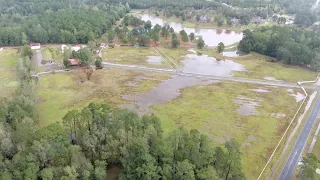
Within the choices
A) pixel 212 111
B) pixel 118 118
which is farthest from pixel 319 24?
pixel 118 118

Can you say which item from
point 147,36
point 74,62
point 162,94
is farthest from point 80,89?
point 147,36

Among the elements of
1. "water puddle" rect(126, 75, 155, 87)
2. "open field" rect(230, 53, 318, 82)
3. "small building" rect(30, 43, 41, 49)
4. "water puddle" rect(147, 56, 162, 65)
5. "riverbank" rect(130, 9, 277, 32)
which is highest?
"riverbank" rect(130, 9, 277, 32)

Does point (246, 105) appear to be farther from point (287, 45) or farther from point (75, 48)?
point (75, 48)

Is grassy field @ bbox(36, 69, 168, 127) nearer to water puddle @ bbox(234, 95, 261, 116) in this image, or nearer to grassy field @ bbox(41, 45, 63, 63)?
grassy field @ bbox(41, 45, 63, 63)

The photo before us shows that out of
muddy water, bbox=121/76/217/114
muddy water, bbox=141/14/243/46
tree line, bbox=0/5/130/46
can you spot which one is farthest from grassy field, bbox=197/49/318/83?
tree line, bbox=0/5/130/46

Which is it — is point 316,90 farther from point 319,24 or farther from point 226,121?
point 319,24

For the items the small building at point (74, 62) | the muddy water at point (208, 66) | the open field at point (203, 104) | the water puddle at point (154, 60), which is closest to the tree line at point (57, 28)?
the small building at point (74, 62)

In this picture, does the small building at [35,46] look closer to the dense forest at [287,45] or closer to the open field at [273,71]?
the open field at [273,71]
